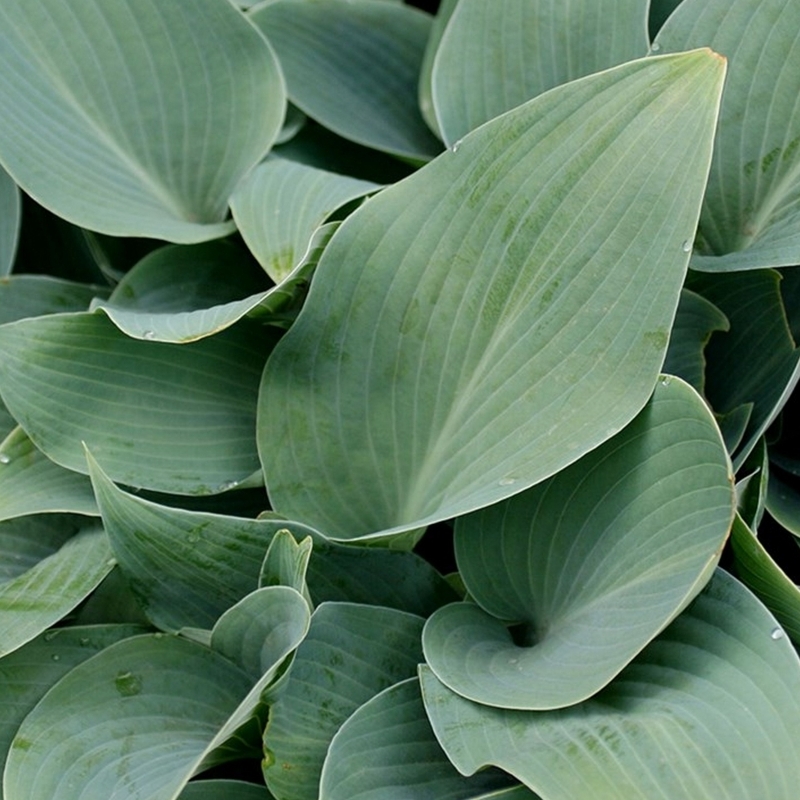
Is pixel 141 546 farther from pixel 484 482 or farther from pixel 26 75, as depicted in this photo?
pixel 26 75

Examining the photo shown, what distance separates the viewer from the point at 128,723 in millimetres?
738

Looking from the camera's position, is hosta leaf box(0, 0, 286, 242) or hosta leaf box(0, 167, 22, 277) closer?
hosta leaf box(0, 0, 286, 242)

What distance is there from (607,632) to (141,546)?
327 millimetres

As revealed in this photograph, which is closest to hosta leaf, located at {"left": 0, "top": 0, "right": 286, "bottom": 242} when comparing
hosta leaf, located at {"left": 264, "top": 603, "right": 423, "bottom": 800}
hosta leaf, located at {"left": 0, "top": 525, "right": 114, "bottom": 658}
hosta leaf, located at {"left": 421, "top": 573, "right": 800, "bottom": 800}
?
hosta leaf, located at {"left": 0, "top": 525, "right": 114, "bottom": 658}

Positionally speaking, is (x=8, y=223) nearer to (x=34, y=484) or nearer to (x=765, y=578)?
(x=34, y=484)

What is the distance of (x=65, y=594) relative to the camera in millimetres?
788

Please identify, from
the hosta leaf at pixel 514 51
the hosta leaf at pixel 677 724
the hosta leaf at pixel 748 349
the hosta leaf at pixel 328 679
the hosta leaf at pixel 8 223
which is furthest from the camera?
the hosta leaf at pixel 8 223

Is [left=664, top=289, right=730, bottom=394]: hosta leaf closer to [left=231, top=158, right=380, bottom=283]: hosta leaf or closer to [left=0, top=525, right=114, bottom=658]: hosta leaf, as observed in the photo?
[left=231, top=158, right=380, bottom=283]: hosta leaf

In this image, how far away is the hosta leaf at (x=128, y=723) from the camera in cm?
69

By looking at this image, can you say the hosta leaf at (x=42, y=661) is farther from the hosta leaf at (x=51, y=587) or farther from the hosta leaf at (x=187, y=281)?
the hosta leaf at (x=187, y=281)

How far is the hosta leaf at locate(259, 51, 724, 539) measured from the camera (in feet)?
2.22

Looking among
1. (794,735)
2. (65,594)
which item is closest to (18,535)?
(65,594)

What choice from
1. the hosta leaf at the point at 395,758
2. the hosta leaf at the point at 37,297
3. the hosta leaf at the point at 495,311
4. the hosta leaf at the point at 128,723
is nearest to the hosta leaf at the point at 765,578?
the hosta leaf at the point at 495,311

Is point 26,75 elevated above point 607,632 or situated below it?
above
